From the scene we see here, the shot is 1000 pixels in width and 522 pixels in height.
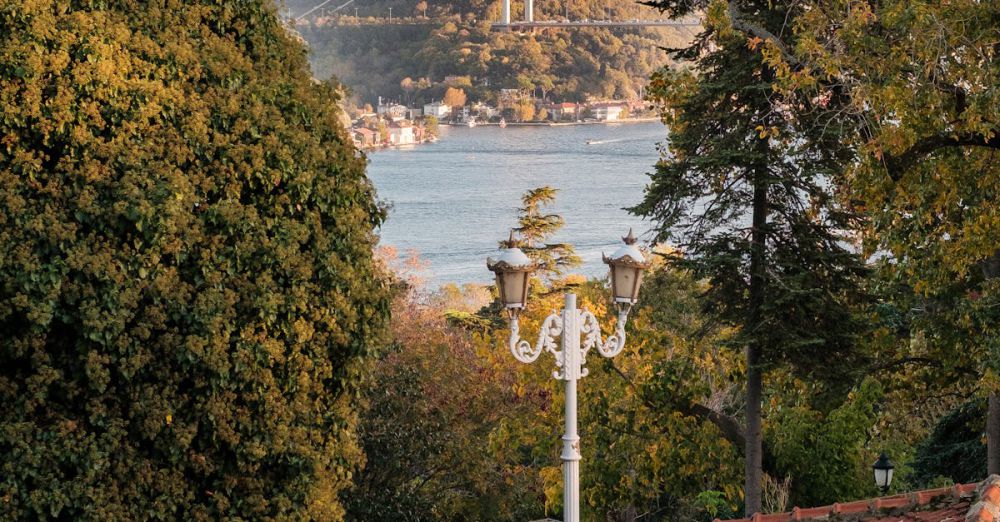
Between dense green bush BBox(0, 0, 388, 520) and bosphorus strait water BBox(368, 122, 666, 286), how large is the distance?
4238 centimetres

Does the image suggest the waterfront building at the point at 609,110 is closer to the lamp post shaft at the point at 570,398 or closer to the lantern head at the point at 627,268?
the lantern head at the point at 627,268

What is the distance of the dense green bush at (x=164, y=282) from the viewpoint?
6656 mm

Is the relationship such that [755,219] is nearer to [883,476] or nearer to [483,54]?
[883,476]

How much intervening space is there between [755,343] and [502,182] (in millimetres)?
51337

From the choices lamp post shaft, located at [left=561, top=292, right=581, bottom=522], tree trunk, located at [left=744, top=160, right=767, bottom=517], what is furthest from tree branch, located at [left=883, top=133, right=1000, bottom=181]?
lamp post shaft, located at [left=561, top=292, right=581, bottom=522]

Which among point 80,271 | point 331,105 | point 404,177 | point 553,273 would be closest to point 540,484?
point 331,105

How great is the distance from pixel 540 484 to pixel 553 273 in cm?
1251

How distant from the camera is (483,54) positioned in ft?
197

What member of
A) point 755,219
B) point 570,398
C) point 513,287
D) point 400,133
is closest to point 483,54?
point 400,133

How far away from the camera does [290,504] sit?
Result: 7.29 metres

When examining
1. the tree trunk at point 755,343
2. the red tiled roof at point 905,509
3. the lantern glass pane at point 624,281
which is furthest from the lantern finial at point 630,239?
the tree trunk at point 755,343

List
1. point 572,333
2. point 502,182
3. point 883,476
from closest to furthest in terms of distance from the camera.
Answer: point 572,333 < point 883,476 < point 502,182

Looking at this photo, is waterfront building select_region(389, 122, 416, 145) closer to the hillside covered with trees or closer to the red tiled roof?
the hillside covered with trees

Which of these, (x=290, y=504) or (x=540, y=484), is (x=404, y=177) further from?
(x=290, y=504)
